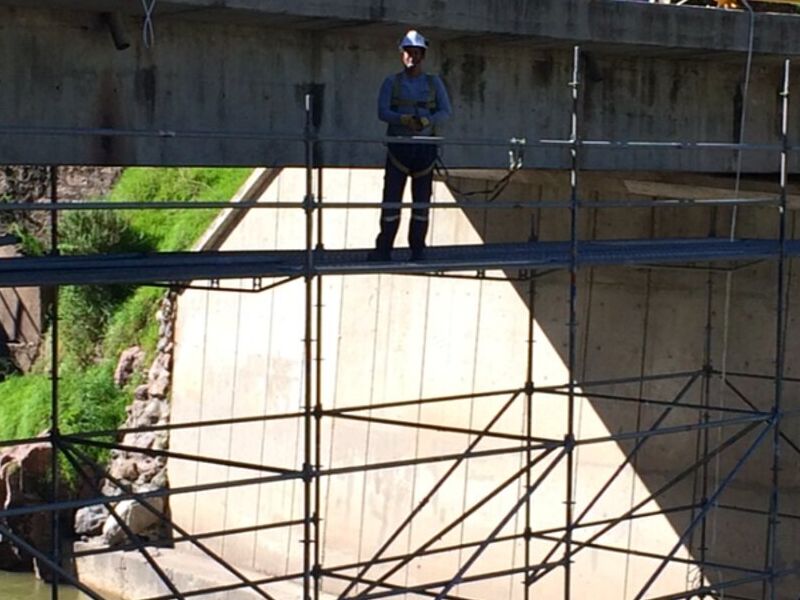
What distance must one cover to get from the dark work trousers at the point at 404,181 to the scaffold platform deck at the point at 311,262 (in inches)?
6.7

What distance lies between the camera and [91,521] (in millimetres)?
21312

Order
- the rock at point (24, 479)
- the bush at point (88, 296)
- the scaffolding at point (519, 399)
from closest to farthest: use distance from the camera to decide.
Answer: the scaffolding at point (519, 399) → the rock at point (24, 479) → the bush at point (88, 296)

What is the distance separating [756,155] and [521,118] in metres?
2.73

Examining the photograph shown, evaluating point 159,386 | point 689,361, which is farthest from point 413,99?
point 159,386

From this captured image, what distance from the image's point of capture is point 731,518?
52.2ft

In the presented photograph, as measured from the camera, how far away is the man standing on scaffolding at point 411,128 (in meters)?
10.2

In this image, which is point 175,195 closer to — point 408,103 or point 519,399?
point 519,399

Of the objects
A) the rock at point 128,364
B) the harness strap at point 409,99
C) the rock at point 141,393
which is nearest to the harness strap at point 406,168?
the harness strap at point 409,99

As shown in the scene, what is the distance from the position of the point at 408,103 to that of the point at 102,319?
13.5 m

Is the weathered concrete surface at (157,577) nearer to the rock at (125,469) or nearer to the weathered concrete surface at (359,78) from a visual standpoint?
the rock at (125,469)

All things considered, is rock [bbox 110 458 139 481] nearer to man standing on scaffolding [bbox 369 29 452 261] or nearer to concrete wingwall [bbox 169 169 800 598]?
concrete wingwall [bbox 169 169 800 598]

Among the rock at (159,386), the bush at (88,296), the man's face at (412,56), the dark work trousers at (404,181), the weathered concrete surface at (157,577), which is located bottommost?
the weathered concrete surface at (157,577)

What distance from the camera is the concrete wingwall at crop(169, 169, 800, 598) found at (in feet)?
52.4

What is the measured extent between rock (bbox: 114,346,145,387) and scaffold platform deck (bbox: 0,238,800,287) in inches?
383
